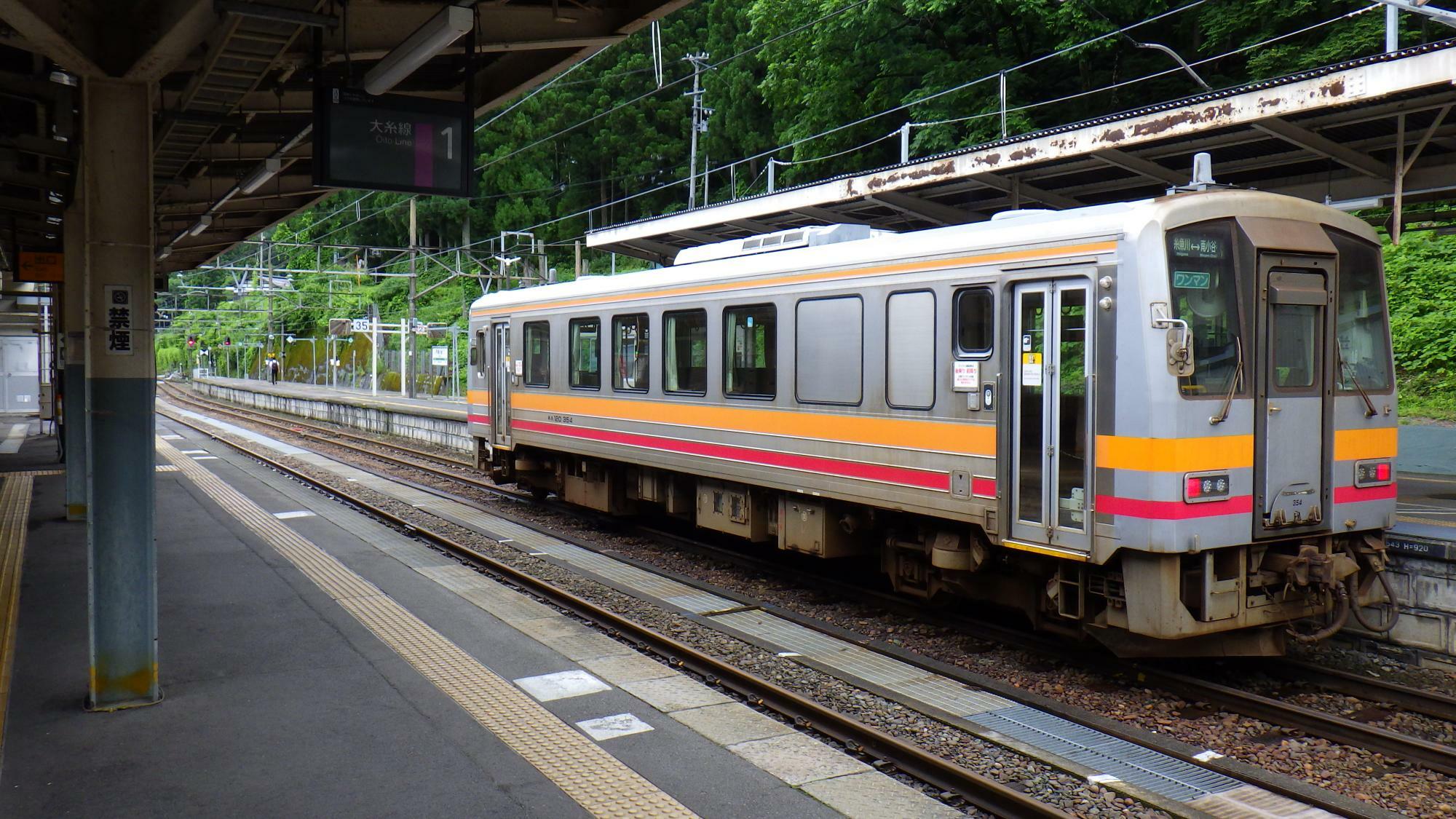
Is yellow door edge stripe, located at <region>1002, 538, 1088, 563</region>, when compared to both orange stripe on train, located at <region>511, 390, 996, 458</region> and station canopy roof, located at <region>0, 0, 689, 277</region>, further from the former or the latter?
station canopy roof, located at <region>0, 0, 689, 277</region>

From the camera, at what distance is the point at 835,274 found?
921 cm

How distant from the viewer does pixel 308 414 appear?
41062mm

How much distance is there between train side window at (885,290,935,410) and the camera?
821 cm

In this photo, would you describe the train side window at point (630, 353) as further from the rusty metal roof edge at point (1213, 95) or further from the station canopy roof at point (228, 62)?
the station canopy roof at point (228, 62)

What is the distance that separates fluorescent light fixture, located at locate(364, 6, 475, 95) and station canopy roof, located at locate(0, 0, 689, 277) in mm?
239

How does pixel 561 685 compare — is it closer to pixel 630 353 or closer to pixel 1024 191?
pixel 630 353

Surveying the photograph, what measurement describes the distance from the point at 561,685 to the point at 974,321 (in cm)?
395

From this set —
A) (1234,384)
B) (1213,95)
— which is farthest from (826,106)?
(1234,384)

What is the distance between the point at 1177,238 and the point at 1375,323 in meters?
2.19

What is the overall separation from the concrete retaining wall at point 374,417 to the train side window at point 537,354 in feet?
13.2

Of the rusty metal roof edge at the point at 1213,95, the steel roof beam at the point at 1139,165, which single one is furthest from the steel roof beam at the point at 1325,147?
the steel roof beam at the point at 1139,165

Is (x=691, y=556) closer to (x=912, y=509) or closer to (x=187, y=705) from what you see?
(x=912, y=509)

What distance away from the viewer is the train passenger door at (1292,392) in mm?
7051

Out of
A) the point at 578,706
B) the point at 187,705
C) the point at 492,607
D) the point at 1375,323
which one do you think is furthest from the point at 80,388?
the point at 1375,323
